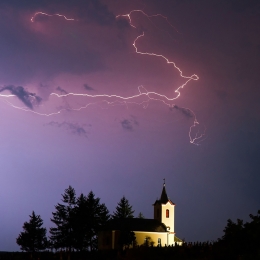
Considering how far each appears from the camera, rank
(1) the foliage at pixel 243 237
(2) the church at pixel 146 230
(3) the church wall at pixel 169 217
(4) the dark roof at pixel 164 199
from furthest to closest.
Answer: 1. (4) the dark roof at pixel 164 199
2. (3) the church wall at pixel 169 217
3. (2) the church at pixel 146 230
4. (1) the foliage at pixel 243 237

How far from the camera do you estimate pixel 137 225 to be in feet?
248

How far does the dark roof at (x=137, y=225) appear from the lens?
74062 mm

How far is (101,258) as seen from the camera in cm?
5122

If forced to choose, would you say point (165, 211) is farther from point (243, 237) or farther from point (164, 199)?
point (243, 237)

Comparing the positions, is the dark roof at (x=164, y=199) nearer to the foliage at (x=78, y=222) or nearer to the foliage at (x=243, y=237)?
the foliage at (x=78, y=222)

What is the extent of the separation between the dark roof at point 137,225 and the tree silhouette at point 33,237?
9.76 m

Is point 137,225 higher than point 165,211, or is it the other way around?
point 165,211

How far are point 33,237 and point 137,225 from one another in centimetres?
1551

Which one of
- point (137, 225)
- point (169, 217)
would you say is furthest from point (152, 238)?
point (169, 217)

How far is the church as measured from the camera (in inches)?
2886

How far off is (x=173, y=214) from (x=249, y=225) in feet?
178

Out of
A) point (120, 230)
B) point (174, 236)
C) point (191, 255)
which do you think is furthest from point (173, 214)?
point (191, 255)

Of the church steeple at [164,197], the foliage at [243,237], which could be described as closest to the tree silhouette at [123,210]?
Answer: the church steeple at [164,197]

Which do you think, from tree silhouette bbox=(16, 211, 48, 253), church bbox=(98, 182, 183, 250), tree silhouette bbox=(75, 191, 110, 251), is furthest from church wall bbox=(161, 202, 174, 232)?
tree silhouette bbox=(16, 211, 48, 253)
